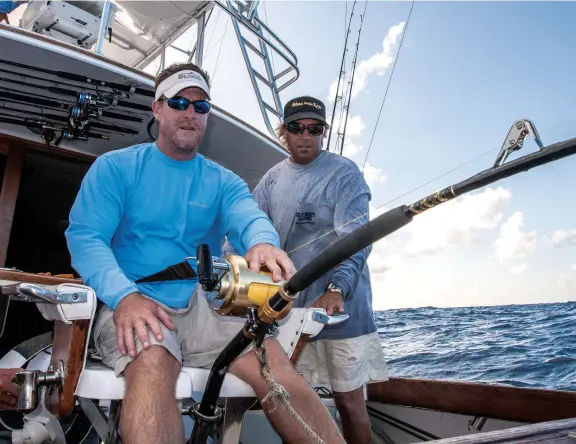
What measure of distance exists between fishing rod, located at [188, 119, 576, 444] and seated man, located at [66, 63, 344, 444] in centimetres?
28

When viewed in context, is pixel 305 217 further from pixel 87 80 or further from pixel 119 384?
pixel 87 80

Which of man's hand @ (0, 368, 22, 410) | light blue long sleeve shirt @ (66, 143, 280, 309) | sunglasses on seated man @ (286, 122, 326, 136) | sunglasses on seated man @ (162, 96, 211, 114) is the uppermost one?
sunglasses on seated man @ (286, 122, 326, 136)

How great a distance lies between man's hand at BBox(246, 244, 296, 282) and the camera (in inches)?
61.7

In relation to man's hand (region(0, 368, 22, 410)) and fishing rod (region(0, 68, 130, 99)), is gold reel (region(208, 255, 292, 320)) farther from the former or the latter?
fishing rod (region(0, 68, 130, 99))

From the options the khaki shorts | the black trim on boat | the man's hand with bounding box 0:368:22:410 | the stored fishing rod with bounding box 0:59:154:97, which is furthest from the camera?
the stored fishing rod with bounding box 0:59:154:97

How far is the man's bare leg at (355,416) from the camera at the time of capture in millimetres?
2775

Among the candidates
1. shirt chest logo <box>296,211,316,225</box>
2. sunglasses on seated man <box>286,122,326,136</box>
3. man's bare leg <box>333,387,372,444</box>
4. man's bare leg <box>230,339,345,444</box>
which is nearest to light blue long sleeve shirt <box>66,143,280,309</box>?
man's bare leg <box>230,339,345,444</box>

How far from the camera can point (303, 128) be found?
9.85 ft

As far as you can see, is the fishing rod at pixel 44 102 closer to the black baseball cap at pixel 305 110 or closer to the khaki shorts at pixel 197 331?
the black baseball cap at pixel 305 110

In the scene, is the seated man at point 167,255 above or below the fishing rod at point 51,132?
below

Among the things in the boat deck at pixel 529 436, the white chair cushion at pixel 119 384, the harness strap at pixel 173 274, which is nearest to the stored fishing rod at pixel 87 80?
the harness strap at pixel 173 274

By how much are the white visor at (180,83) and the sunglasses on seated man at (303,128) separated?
33.1 inches

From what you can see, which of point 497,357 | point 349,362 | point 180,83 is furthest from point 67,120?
point 497,357

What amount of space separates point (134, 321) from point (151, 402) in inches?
10.7
